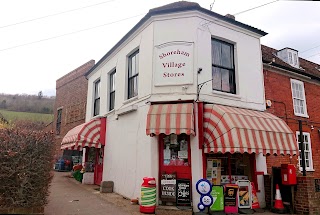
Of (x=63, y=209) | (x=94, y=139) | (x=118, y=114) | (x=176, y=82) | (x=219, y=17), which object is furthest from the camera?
(x=94, y=139)

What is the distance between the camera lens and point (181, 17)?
9820 millimetres

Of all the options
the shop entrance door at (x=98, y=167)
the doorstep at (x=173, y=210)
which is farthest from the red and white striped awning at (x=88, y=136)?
the doorstep at (x=173, y=210)

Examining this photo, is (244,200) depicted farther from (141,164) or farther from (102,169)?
(102,169)

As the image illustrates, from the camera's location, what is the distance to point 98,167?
1404 cm

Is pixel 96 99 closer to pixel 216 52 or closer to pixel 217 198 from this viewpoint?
pixel 216 52

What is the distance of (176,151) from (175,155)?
0.15 meters

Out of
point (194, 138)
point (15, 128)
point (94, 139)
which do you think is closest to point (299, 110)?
point (194, 138)

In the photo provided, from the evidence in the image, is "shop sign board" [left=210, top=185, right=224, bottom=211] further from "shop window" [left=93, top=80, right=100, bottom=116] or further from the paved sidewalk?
"shop window" [left=93, top=80, right=100, bottom=116]

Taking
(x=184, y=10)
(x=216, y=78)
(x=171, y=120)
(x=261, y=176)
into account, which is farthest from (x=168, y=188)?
(x=184, y=10)

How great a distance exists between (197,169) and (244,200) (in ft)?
7.31

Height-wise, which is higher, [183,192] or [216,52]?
[216,52]

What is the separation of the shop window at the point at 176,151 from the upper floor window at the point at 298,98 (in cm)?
807

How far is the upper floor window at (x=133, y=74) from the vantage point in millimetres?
11383

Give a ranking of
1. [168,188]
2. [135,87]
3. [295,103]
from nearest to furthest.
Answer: [168,188]
[135,87]
[295,103]
